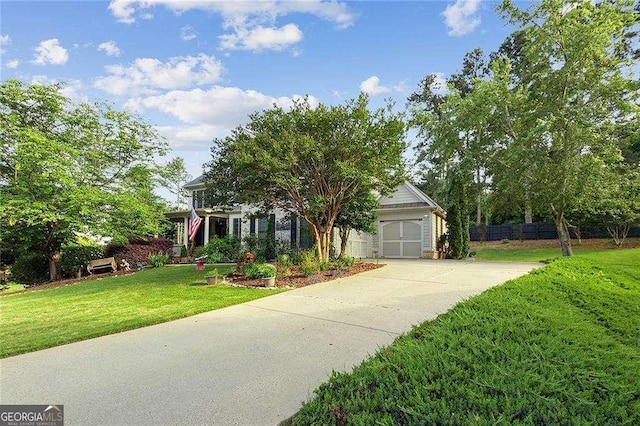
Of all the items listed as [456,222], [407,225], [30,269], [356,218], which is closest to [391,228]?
[407,225]

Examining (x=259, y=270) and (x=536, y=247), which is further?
(x=536, y=247)

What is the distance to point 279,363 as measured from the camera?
372cm

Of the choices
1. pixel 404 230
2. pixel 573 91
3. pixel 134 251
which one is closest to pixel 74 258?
pixel 134 251

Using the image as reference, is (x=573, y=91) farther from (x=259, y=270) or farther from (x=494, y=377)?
(x=494, y=377)

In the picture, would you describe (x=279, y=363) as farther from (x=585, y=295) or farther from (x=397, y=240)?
(x=397, y=240)

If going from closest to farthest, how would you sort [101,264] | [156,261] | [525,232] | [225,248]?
[101,264] → [156,261] → [225,248] → [525,232]

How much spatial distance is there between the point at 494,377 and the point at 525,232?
28.4m

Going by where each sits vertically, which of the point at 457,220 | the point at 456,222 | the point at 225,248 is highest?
the point at 457,220

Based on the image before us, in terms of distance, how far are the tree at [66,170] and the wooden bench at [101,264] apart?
4.62 ft

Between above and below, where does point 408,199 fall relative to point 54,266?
above

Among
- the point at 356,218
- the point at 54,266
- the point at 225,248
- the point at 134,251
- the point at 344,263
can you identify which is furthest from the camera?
the point at 225,248

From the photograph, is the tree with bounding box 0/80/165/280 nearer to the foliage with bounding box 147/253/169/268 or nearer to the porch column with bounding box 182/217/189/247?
the foliage with bounding box 147/253/169/268

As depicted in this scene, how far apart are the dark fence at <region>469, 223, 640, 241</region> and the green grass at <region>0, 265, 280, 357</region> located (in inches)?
984

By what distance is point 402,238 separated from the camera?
18000 millimetres
